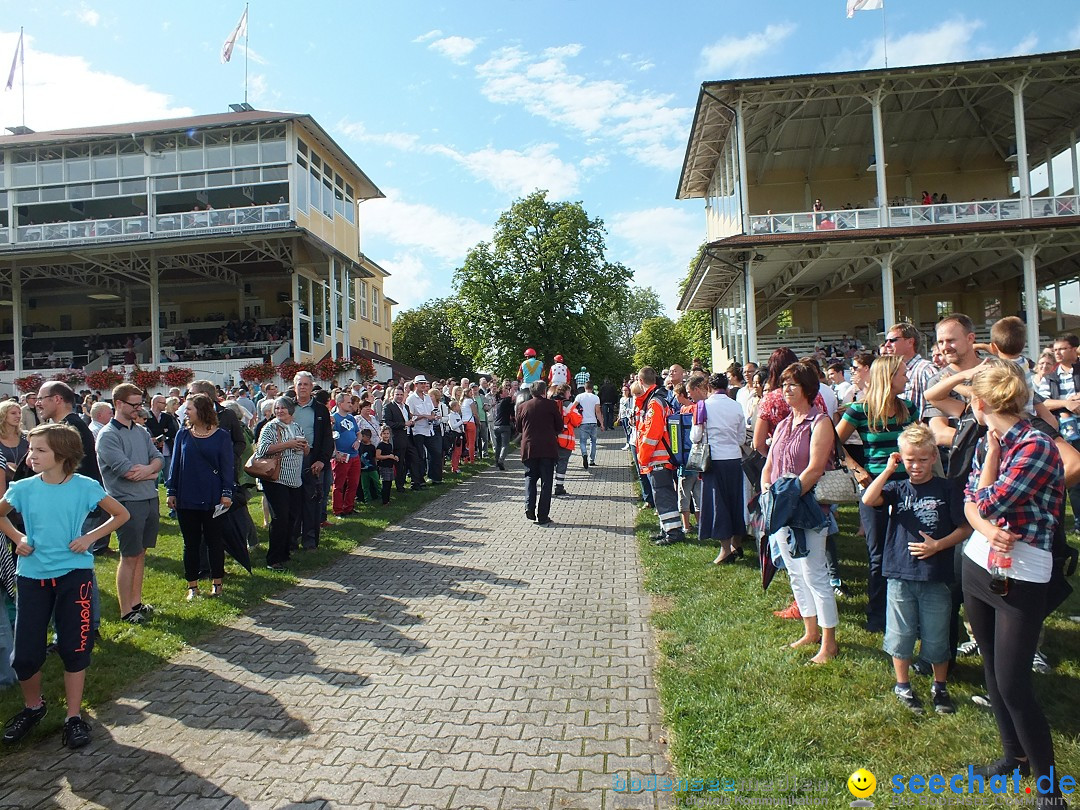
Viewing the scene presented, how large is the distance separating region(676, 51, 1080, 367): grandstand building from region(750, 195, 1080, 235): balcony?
5 cm

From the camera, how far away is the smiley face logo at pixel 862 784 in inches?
120

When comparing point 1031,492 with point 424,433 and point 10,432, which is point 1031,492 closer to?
point 10,432

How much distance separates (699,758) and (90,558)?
12.2ft

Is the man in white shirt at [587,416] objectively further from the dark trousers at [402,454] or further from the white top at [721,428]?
the white top at [721,428]

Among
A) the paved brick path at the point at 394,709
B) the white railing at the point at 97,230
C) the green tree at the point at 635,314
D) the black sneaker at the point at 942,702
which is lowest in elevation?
the paved brick path at the point at 394,709

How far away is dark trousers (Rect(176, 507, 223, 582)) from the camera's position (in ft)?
20.8

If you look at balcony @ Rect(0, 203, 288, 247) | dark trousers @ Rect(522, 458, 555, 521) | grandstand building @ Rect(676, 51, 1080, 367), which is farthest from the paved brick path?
balcony @ Rect(0, 203, 288, 247)

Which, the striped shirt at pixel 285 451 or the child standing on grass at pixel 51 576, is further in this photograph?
the striped shirt at pixel 285 451

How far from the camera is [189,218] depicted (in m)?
26.6

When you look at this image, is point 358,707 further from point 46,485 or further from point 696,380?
point 696,380

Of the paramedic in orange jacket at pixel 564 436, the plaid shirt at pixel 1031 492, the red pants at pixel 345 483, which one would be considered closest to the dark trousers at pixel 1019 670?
the plaid shirt at pixel 1031 492

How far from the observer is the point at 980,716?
144 inches

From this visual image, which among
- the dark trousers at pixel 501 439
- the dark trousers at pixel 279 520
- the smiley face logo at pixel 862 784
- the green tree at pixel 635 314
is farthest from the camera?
the green tree at pixel 635 314

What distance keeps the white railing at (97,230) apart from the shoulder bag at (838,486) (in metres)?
28.6
